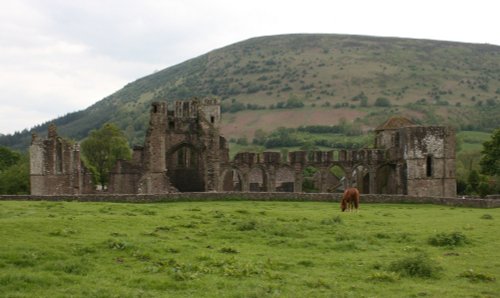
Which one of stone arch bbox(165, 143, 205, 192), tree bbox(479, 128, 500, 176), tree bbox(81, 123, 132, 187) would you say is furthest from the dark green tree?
tree bbox(479, 128, 500, 176)

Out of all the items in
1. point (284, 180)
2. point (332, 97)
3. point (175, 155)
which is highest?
point (332, 97)

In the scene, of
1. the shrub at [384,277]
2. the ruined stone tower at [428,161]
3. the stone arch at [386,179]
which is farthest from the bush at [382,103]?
the shrub at [384,277]

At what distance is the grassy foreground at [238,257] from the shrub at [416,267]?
0.09 feet

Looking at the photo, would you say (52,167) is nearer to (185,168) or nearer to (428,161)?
(185,168)

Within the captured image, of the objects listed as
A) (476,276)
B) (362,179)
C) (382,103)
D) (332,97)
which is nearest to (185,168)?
(362,179)

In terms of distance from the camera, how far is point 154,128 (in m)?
47.7

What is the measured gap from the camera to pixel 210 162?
49875mm

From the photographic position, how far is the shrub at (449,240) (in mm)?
Answer: 20969

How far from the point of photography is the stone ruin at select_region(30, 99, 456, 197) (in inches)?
1877

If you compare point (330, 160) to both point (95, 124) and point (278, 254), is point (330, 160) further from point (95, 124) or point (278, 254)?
point (95, 124)

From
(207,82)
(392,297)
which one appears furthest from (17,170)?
(207,82)

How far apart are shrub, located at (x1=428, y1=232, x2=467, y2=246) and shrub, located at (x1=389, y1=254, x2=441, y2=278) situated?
4.34m

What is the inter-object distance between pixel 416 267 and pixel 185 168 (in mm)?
38476

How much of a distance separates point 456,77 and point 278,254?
578ft
